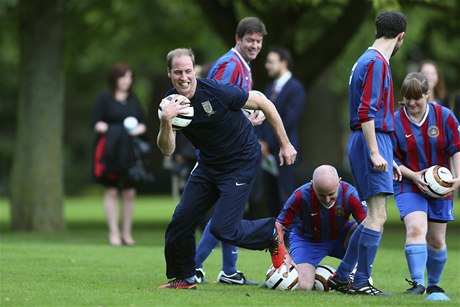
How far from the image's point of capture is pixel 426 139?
995 cm

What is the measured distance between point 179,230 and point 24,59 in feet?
33.1

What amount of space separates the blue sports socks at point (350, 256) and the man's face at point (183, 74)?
1878mm

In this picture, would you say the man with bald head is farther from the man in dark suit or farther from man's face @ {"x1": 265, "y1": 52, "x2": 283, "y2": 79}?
man's face @ {"x1": 265, "y1": 52, "x2": 283, "y2": 79}

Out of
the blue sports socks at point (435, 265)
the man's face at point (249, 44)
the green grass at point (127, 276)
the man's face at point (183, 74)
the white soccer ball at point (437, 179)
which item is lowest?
the green grass at point (127, 276)

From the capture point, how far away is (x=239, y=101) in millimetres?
9430

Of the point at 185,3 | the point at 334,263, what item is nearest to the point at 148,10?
the point at 185,3

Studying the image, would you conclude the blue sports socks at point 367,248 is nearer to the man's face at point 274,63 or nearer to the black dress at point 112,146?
the man's face at point 274,63

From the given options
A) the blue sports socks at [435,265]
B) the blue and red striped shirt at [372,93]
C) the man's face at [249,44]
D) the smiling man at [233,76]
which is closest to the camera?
the blue and red striped shirt at [372,93]

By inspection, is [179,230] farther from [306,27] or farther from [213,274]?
[306,27]

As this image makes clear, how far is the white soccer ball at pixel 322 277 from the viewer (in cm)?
1027

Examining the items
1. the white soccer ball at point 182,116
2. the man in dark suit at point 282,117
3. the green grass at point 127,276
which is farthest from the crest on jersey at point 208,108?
the man in dark suit at point 282,117

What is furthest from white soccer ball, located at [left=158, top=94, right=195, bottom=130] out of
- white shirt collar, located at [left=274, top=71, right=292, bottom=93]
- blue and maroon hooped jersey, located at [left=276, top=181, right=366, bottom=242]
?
white shirt collar, located at [left=274, top=71, right=292, bottom=93]

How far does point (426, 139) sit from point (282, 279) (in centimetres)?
179

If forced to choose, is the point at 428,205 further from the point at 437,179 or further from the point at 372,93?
the point at 372,93
